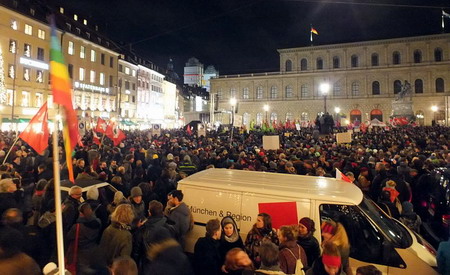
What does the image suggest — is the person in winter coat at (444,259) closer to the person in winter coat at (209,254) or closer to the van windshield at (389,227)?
the van windshield at (389,227)

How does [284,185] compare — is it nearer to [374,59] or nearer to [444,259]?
[444,259]

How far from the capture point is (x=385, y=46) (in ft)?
187

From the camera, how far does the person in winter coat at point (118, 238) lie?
3547mm

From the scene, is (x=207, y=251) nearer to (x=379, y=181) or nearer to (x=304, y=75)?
(x=379, y=181)

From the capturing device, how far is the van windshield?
370 centimetres

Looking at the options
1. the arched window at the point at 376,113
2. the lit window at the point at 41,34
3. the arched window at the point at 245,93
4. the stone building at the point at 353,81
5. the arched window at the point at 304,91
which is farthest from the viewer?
the arched window at the point at 245,93

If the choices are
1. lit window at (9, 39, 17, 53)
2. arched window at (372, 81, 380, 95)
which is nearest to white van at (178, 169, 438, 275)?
lit window at (9, 39, 17, 53)

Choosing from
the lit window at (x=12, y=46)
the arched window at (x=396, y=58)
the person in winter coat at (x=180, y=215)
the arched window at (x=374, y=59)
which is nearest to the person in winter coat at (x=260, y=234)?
the person in winter coat at (x=180, y=215)

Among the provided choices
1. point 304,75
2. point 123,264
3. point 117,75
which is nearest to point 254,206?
point 123,264

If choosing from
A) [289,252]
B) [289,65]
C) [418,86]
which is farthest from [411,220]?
[289,65]

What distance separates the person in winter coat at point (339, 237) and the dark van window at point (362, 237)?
0.20 m

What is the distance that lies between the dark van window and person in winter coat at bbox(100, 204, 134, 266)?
2.49m

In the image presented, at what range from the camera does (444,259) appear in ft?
10.7

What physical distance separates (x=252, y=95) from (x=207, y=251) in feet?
210
